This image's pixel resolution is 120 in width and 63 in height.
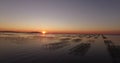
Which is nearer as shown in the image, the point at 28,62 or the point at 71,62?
the point at 28,62

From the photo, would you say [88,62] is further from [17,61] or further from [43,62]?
[17,61]

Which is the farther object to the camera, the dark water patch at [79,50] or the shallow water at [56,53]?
the dark water patch at [79,50]

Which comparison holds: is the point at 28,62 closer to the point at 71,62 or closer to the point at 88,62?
the point at 71,62

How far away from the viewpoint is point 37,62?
61.2 ft

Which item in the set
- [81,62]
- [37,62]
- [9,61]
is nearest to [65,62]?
[81,62]

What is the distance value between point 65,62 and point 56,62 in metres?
1.11

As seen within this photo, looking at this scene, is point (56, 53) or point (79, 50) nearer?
point (56, 53)

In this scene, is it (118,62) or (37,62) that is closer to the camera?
(37,62)

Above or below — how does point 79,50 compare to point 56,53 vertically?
below

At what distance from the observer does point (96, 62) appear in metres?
19.8

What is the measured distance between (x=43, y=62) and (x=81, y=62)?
4.65 m

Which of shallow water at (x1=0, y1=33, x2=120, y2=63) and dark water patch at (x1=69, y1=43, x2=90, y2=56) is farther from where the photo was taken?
dark water patch at (x1=69, y1=43, x2=90, y2=56)

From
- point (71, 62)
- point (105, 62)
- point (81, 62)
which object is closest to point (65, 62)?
point (71, 62)

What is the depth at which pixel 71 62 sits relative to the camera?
19406 mm
